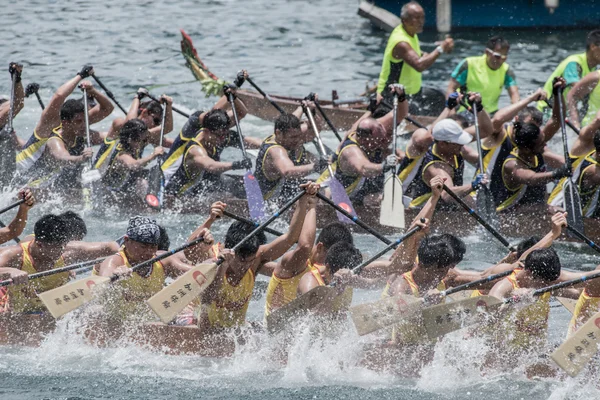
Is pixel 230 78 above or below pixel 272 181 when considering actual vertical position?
below

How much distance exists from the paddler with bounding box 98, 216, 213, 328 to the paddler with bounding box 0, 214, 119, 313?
15.3 inches

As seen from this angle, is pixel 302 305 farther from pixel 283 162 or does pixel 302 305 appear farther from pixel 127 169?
pixel 127 169

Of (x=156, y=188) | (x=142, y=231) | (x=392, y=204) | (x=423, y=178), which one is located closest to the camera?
(x=142, y=231)

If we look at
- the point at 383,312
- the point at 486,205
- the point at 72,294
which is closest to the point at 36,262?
the point at 72,294

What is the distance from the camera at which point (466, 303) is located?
7.00 m

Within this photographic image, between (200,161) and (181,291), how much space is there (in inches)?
139

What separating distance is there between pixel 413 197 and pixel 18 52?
1100 centimetres

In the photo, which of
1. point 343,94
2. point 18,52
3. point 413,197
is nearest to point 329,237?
point 413,197

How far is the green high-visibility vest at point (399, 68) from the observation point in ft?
41.6

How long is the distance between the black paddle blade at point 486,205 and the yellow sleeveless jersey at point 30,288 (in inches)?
142

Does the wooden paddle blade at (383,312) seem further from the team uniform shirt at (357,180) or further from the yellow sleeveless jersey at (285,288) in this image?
the team uniform shirt at (357,180)

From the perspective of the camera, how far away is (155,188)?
10453mm

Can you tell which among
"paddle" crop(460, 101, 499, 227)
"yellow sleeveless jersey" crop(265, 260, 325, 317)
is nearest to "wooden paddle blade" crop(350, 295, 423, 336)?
"yellow sleeveless jersey" crop(265, 260, 325, 317)

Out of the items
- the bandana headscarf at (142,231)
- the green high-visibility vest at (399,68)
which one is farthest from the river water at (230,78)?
the green high-visibility vest at (399,68)
